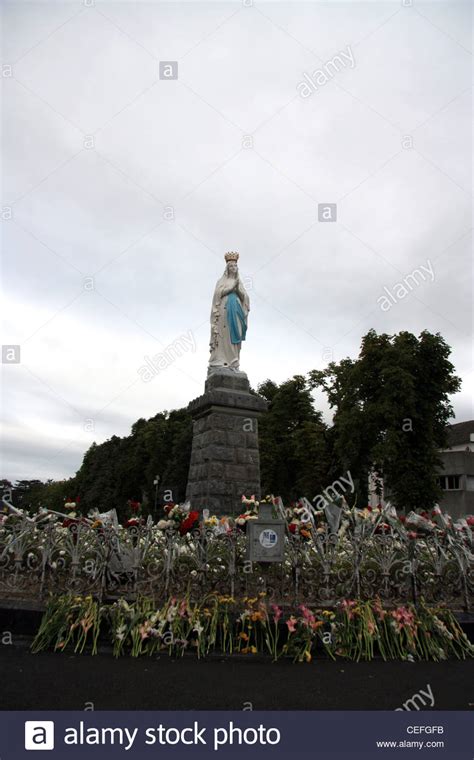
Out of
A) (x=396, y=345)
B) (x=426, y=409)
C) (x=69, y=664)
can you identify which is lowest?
(x=69, y=664)

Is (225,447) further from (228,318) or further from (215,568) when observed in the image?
(215,568)

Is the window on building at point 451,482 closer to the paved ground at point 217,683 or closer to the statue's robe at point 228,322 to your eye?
the statue's robe at point 228,322

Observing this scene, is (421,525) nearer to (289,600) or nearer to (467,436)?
(289,600)

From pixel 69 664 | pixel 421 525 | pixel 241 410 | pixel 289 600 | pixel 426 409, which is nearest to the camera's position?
pixel 69 664

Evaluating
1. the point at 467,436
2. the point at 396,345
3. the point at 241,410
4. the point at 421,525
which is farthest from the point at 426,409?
the point at 467,436

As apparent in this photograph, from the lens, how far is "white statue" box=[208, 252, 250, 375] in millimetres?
12055

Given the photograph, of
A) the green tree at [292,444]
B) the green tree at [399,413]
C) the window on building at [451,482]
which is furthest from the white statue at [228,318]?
the window on building at [451,482]

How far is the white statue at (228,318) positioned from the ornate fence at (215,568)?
19.7ft

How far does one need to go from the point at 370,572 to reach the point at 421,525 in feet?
5.83

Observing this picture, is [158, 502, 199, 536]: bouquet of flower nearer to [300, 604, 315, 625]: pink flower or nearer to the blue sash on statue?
[300, 604, 315, 625]: pink flower

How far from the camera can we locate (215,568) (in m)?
6.17

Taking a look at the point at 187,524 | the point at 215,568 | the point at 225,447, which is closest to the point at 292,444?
the point at 225,447

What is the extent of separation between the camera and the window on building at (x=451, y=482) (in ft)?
122

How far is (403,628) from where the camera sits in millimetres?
5633
